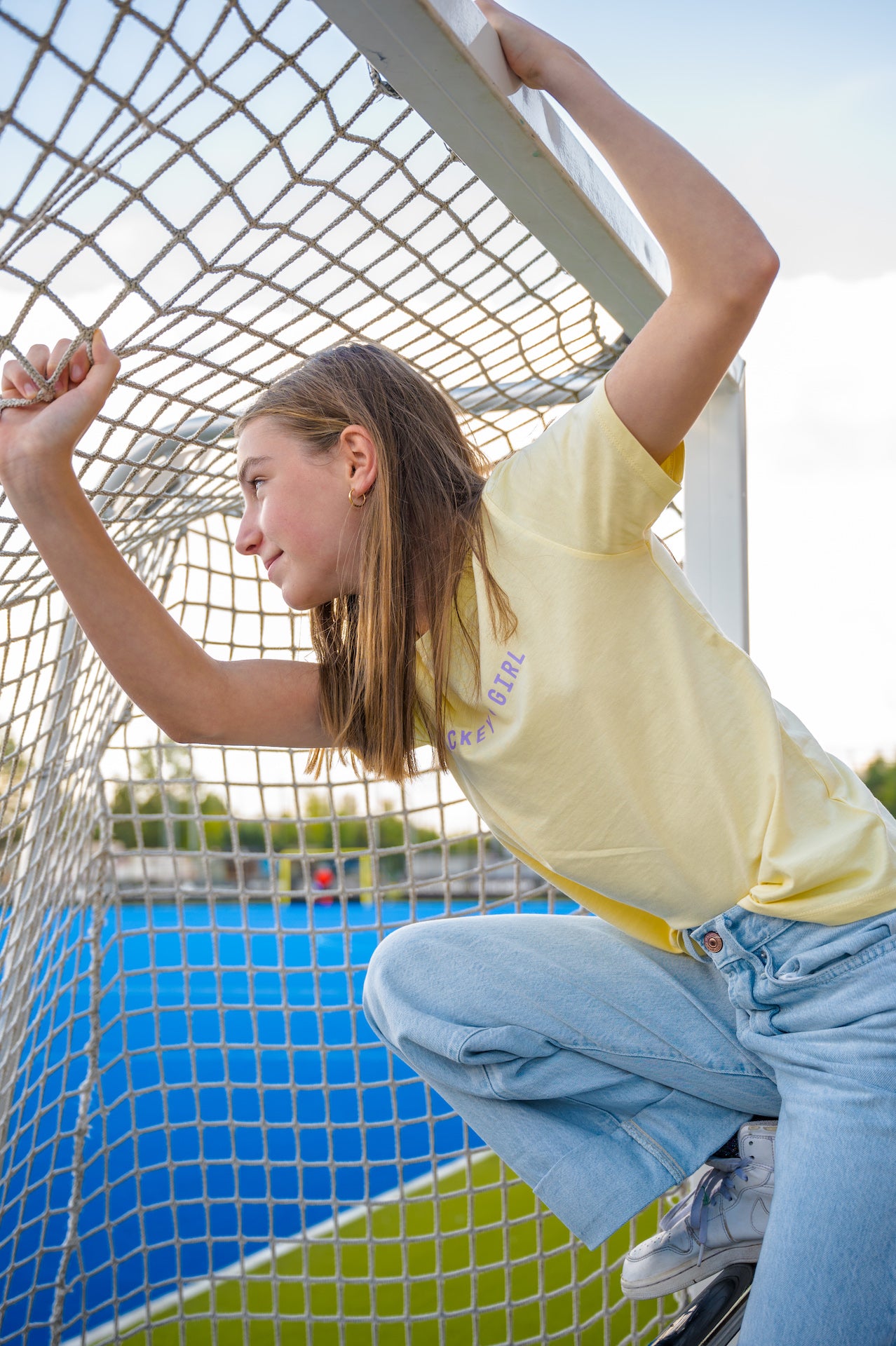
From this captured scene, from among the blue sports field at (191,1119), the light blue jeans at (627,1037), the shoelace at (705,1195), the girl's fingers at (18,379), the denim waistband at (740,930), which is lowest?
the blue sports field at (191,1119)

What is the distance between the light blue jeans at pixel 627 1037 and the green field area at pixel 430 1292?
0.46m

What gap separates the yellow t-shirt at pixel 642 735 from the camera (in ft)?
2.52

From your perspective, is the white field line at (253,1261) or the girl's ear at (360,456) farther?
the white field line at (253,1261)

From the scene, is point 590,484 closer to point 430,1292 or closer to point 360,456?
point 360,456

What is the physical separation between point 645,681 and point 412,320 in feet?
1.47

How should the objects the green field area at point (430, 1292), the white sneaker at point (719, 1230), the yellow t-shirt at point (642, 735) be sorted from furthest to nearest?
the green field area at point (430, 1292) → the white sneaker at point (719, 1230) → the yellow t-shirt at point (642, 735)

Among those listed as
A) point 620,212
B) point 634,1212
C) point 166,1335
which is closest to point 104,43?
point 620,212

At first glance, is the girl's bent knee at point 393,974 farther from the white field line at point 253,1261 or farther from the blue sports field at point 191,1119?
the white field line at point 253,1261

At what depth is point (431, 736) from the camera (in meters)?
0.87

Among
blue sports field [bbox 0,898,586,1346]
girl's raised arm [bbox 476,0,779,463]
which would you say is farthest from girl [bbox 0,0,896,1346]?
blue sports field [bbox 0,898,586,1346]

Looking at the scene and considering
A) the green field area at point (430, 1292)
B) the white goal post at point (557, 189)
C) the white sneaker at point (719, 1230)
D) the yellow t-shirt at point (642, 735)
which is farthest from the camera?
the green field area at point (430, 1292)

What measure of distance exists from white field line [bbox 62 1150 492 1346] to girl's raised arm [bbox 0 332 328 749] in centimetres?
83

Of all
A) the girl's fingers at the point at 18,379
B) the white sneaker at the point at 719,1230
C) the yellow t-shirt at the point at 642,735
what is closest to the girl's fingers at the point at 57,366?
the girl's fingers at the point at 18,379

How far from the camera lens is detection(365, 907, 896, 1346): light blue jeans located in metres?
0.76
